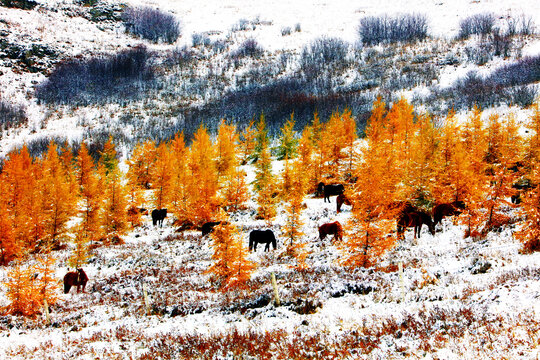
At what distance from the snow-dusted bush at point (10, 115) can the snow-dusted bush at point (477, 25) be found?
16770 centimetres

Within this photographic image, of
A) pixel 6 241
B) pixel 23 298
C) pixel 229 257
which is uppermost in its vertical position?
pixel 229 257

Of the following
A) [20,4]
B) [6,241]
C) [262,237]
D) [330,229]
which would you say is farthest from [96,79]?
[330,229]

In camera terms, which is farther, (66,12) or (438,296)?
(66,12)

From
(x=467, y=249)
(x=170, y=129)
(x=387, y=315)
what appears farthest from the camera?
(x=170, y=129)

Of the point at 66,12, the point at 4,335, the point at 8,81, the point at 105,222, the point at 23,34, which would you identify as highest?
the point at 66,12

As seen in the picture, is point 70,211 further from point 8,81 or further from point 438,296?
point 8,81

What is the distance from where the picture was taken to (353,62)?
474ft

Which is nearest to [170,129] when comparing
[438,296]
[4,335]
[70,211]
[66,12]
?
[70,211]

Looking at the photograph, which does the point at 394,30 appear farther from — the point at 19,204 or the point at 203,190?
the point at 19,204

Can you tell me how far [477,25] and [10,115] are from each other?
18342 centimetres

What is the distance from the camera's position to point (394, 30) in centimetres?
17462

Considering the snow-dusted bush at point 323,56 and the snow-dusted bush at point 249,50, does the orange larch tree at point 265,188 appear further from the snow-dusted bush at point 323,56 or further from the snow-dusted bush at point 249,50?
the snow-dusted bush at point 249,50

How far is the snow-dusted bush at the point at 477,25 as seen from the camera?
14238cm

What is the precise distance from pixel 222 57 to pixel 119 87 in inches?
2098
